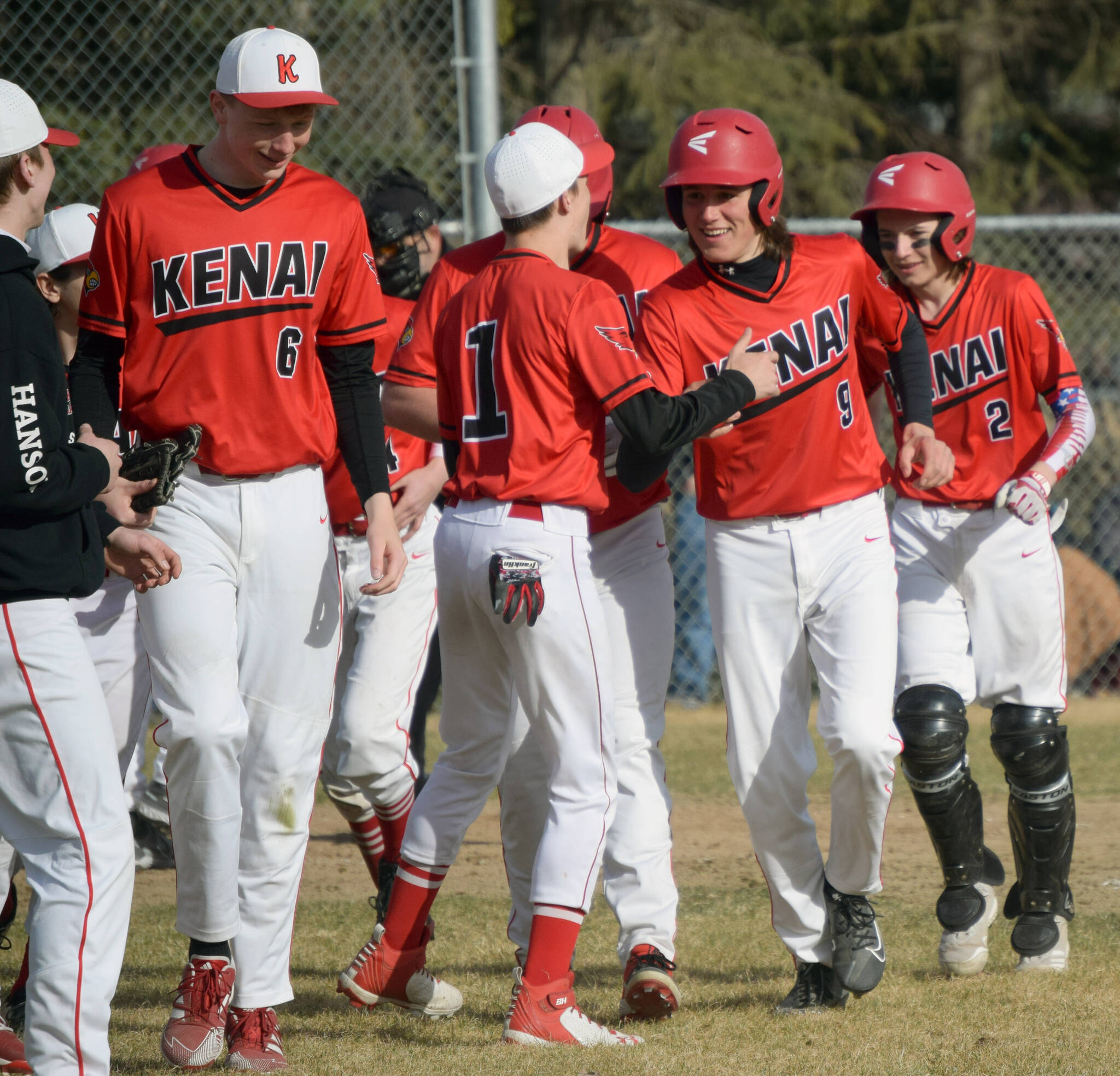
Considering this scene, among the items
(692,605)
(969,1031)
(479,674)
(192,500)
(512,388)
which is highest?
(512,388)

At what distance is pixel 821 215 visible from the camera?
537 inches

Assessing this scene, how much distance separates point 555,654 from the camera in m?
3.85

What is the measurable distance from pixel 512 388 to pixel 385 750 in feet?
5.19

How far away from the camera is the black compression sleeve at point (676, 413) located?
379cm

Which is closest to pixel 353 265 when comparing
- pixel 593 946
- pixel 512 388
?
pixel 512 388

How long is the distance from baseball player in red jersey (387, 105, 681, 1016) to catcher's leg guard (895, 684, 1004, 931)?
0.80 meters

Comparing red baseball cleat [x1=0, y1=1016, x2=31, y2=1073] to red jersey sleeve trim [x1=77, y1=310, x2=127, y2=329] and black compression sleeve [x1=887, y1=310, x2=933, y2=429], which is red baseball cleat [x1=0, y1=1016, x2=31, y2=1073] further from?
black compression sleeve [x1=887, y1=310, x2=933, y2=429]

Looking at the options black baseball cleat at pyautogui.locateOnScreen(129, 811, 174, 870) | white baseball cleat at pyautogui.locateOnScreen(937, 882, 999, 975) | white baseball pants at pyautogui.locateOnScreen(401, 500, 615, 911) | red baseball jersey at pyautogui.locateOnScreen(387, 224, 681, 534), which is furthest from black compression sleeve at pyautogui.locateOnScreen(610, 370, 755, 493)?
black baseball cleat at pyautogui.locateOnScreen(129, 811, 174, 870)

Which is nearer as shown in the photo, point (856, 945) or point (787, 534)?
point (856, 945)

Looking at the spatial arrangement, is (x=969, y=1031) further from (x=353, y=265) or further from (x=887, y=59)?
(x=887, y=59)

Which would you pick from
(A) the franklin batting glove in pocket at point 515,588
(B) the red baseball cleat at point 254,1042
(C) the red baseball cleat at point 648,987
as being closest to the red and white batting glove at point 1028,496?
(A) the franklin batting glove in pocket at point 515,588

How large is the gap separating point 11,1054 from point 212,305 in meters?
1.96

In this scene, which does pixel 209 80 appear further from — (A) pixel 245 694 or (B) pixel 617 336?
(A) pixel 245 694

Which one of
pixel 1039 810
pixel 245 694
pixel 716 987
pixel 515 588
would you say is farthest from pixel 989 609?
pixel 245 694
